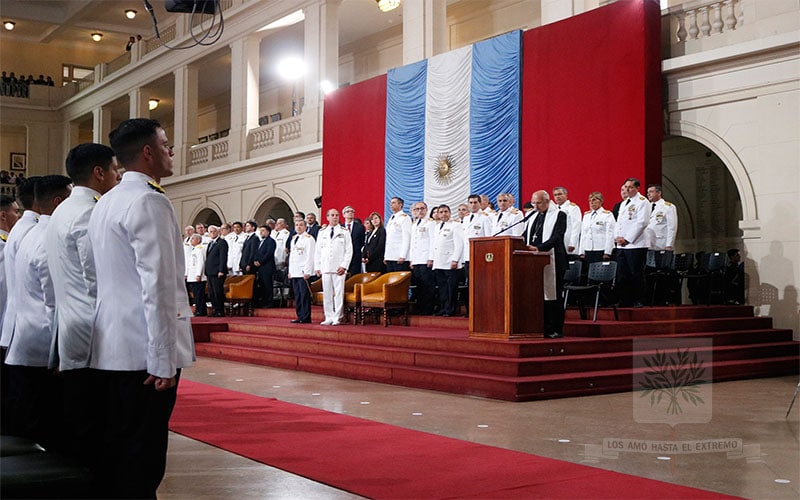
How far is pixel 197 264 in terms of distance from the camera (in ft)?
45.9

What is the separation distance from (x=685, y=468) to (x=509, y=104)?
29.0 feet

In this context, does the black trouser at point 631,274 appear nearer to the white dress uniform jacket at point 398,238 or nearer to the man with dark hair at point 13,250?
the white dress uniform jacket at point 398,238

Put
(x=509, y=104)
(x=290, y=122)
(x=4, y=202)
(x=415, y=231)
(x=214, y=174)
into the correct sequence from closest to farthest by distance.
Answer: (x=4, y=202) < (x=415, y=231) < (x=509, y=104) < (x=290, y=122) < (x=214, y=174)

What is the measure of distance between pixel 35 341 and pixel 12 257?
0.52m

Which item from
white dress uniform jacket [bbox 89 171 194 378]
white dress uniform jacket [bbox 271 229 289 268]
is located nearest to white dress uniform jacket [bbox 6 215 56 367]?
white dress uniform jacket [bbox 89 171 194 378]

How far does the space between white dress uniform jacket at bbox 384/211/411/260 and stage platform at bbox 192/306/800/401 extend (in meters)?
1.29

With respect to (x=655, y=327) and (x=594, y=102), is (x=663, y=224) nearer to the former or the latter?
(x=655, y=327)

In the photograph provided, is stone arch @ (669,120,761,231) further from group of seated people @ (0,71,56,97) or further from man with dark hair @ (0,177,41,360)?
group of seated people @ (0,71,56,97)

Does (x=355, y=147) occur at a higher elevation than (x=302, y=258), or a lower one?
higher

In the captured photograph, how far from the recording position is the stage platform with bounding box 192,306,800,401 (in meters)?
7.13

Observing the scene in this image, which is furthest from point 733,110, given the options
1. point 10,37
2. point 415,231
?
point 10,37

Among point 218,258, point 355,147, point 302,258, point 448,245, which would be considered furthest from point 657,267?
point 355,147

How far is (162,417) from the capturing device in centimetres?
259

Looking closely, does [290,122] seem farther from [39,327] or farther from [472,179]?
[39,327]
